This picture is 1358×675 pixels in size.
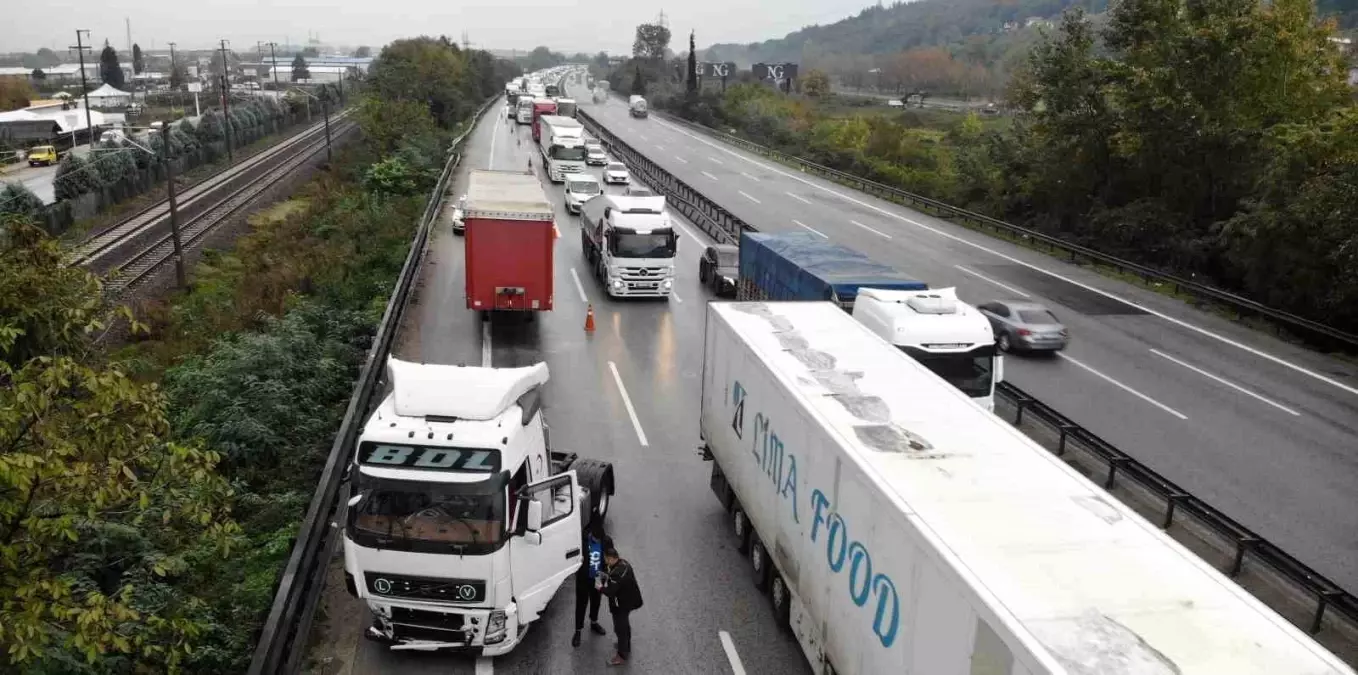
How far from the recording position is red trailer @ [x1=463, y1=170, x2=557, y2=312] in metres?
24.3

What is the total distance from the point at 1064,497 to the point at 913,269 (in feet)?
88.9

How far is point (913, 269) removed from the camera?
34719mm

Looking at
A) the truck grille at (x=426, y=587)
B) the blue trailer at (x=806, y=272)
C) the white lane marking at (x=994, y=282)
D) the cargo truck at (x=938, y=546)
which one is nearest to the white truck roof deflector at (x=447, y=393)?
the truck grille at (x=426, y=587)

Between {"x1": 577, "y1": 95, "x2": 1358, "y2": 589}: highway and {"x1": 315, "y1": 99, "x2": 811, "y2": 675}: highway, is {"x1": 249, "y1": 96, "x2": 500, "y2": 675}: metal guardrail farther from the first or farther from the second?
{"x1": 577, "y1": 95, "x2": 1358, "y2": 589}: highway

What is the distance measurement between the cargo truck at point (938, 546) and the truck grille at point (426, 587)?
3.50m

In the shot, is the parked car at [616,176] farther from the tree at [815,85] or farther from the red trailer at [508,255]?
the tree at [815,85]

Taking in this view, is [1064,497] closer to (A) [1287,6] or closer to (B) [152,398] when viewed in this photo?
(B) [152,398]

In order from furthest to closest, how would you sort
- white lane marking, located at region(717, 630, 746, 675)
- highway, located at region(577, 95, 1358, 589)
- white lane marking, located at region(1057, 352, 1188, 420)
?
white lane marking, located at region(1057, 352, 1188, 420), highway, located at region(577, 95, 1358, 589), white lane marking, located at region(717, 630, 746, 675)

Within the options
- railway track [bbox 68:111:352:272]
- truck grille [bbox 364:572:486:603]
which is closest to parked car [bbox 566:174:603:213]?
railway track [bbox 68:111:352:272]

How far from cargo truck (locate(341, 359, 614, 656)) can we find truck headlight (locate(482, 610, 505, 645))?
0.04 ft

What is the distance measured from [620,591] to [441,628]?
1964 millimetres

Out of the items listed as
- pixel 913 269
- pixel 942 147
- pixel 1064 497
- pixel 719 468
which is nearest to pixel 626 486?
pixel 719 468

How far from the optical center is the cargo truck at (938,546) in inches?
250

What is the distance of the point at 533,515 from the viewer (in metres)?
10.6
